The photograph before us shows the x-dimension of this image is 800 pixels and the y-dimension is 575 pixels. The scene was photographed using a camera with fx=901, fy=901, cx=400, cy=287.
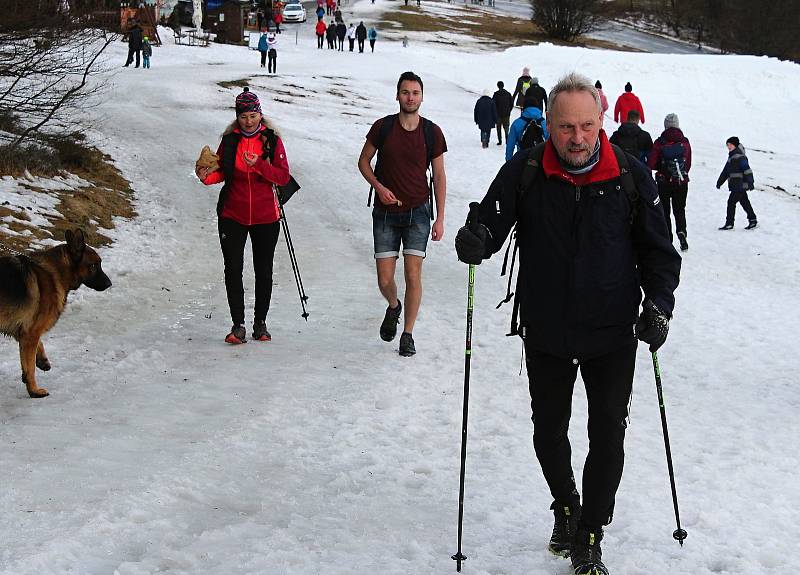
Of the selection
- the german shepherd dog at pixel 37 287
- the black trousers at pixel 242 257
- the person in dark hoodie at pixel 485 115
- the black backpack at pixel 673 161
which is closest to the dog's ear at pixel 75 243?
the german shepherd dog at pixel 37 287

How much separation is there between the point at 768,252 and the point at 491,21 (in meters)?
55.8

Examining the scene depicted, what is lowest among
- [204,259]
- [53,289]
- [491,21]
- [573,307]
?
[204,259]

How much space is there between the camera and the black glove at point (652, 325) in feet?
12.4

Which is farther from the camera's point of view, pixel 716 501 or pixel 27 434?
pixel 27 434

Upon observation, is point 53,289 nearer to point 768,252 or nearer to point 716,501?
point 716,501

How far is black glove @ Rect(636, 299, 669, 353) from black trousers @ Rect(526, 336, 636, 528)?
0.29ft

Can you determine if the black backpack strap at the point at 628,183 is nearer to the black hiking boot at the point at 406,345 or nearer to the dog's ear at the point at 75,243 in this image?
the black hiking boot at the point at 406,345

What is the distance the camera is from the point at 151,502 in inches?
189

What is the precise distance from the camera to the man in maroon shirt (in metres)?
7.33

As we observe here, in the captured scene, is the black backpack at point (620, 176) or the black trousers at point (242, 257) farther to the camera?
the black trousers at point (242, 257)

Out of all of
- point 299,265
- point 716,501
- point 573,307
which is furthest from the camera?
point 299,265

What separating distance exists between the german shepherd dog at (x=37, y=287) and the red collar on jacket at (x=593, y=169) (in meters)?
4.13

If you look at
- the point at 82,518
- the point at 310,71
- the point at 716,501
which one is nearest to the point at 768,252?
the point at 716,501

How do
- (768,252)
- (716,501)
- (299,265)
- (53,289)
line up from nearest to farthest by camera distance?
(716,501), (53,289), (299,265), (768,252)
